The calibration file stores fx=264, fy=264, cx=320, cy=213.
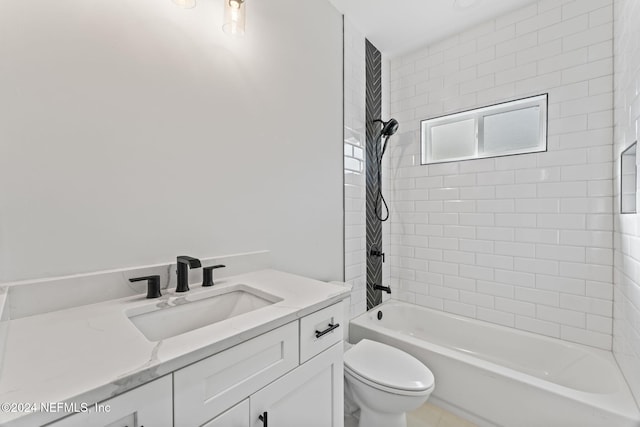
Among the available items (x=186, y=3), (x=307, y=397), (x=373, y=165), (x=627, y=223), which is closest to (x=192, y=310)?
(x=307, y=397)

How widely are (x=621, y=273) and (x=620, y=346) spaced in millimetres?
419

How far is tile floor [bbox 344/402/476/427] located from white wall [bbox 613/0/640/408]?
858 mm

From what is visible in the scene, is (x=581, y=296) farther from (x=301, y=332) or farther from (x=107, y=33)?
(x=107, y=33)

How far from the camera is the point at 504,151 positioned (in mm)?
2092

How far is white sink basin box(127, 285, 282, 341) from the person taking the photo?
2.86ft

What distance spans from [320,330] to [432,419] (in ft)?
4.27

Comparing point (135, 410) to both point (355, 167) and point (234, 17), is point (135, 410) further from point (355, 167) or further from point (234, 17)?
point (355, 167)

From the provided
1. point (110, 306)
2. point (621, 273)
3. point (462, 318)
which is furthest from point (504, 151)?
point (110, 306)

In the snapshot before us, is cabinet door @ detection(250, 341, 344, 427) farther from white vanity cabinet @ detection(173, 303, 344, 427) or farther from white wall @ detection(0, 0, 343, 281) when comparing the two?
white wall @ detection(0, 0, 343, 281)

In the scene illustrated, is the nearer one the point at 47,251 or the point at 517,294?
the point at 47,251

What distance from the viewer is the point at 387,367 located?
4.87ft

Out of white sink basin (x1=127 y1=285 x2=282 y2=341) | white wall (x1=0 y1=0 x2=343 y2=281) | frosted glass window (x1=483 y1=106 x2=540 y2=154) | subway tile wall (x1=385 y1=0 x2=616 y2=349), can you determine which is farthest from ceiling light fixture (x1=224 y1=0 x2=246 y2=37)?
frosted glass window (x1=483 y1=106 x2=540 y2=154)

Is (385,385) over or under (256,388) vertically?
under

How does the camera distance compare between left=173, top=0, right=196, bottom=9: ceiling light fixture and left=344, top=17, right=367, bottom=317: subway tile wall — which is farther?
left=344, top=17, right=367, bottom=317: subway tile wall
